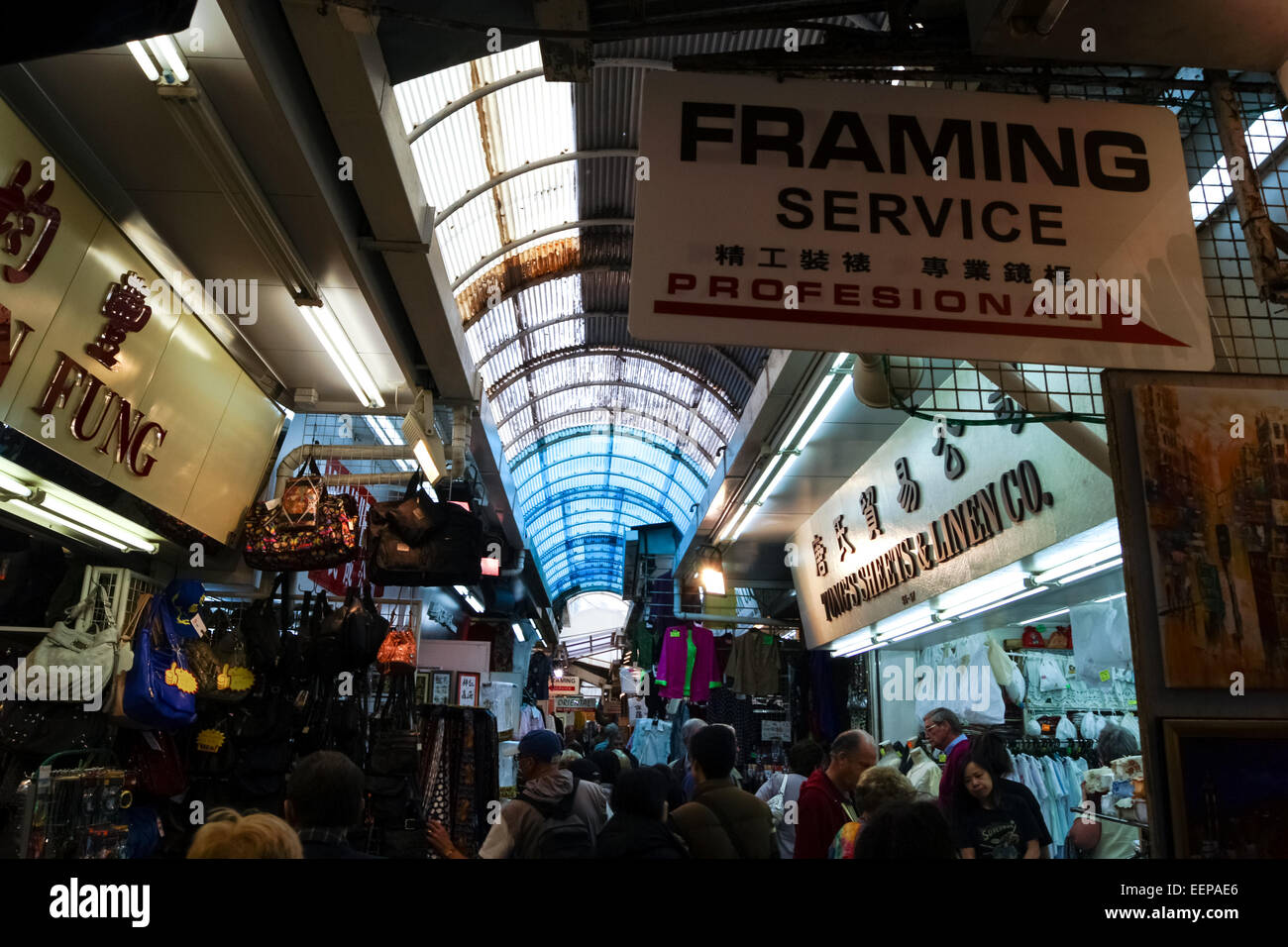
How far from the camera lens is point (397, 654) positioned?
21.7ft

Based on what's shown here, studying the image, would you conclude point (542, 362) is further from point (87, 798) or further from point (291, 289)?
point (87, 798)

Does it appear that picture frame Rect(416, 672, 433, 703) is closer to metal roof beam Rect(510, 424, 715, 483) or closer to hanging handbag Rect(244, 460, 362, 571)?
hanging handbag Rect(244, 460, 362, 571)

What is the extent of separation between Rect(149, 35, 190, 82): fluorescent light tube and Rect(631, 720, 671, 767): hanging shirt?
10.6 metres

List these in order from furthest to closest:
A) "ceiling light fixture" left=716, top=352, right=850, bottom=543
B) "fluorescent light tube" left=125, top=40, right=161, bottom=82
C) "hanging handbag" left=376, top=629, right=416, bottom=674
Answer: "hanging handbag" left=376, top=629, right=416, bottom=674 → "ceiling light fixture" left=716, top=352, right=850, bottom=543 → "fluorescent light tube" left=125, top=40, right=161, bottom=82

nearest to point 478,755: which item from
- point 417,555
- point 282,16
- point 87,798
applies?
point 417,555

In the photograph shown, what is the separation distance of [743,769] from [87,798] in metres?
7.14

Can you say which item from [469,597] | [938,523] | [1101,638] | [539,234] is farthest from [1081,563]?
[469,597]

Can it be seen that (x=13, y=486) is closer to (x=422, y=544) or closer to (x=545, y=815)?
(x=422, y=544)

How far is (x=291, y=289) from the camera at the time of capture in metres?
4.39

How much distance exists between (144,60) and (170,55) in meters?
0.09

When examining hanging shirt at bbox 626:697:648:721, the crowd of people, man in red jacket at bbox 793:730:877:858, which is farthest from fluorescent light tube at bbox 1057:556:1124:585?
hanging shirt at bbox 626:697:648:721

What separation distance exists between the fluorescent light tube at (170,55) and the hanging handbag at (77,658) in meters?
2.91

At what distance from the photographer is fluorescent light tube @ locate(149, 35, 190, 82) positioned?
2.91m
